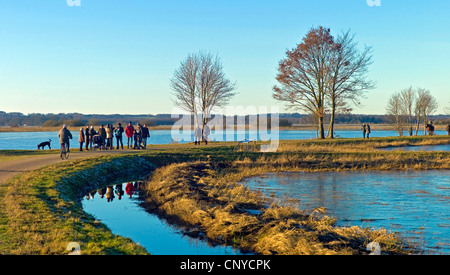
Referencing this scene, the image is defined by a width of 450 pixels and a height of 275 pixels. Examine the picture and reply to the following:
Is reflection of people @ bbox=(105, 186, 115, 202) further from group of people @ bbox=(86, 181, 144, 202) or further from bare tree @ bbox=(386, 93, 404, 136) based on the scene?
bare tree @ bbox=(386, 93, 404, 136)

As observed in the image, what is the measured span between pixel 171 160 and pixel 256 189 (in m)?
8.97

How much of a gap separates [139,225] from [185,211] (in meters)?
1.53

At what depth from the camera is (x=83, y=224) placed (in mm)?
10211

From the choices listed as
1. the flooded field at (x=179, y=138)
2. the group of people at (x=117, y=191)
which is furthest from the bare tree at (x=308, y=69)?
the group of people at (x=117, y=191)

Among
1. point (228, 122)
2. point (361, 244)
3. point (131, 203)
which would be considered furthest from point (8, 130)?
point (361, 244)

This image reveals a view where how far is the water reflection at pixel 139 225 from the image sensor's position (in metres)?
9.15

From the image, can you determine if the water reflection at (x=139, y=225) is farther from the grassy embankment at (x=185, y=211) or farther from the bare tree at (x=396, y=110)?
the bare tree at (x=396, y=110)

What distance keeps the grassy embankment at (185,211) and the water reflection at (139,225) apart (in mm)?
454

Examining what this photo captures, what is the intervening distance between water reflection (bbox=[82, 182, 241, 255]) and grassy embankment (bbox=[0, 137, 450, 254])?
454mm

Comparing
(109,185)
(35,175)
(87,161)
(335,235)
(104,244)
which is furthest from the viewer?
(87,161)

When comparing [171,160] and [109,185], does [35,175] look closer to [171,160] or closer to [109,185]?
[109,185]

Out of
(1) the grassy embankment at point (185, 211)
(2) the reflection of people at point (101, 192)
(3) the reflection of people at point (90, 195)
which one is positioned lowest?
(3) the reflection of people at point (90, 195)

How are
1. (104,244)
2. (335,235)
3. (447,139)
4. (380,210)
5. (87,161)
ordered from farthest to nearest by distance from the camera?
(447,139)
(87,161)
(380,210)
(335,235)
(104,244)

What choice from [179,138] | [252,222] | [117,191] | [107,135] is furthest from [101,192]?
[179,138]
